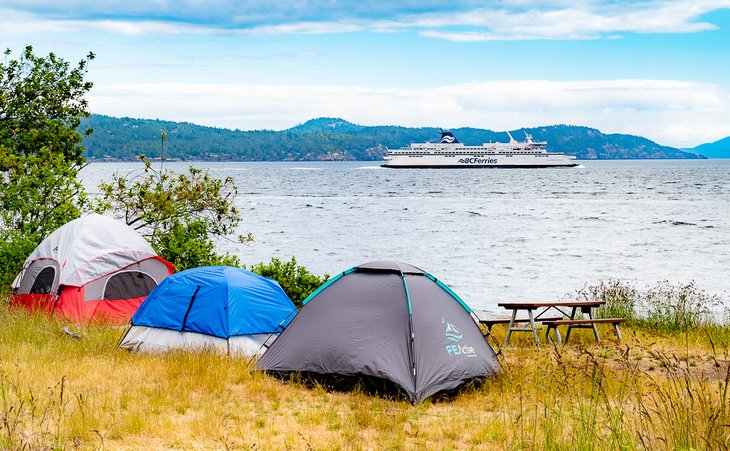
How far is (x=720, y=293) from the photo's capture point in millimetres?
25766

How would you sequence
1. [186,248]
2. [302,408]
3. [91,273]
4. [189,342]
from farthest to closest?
[186,248] → [91,273] → [189,342] → [302,408]

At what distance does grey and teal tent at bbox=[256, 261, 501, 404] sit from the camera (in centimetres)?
898

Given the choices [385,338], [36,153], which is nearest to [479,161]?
[36,153]

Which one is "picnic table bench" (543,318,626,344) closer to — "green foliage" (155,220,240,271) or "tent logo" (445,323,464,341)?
"tent logo" (445,323,464,341)

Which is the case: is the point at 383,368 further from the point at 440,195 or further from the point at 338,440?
the point at 440,195

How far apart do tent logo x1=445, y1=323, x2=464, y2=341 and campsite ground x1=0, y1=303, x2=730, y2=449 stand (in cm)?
64

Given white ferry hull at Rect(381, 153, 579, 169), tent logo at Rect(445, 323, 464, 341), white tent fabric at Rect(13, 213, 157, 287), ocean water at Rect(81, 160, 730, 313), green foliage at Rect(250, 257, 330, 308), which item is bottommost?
ocean water at Rect(81, 160, 730, 313)

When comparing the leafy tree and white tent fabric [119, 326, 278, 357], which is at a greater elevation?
the leafy tree

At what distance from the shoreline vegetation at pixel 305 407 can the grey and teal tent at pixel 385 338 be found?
8.8 inches

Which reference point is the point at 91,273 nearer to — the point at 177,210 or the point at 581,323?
the point at 177,210

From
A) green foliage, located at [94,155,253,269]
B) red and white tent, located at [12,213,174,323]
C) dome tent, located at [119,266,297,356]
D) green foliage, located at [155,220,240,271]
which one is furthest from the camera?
green foliage, located at [94,155,253,269]

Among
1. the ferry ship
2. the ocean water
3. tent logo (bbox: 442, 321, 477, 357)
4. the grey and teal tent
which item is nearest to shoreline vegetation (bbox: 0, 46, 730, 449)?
the grey and teal tent

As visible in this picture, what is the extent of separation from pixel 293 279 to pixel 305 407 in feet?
29.5

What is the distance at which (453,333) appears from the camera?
9516mm
